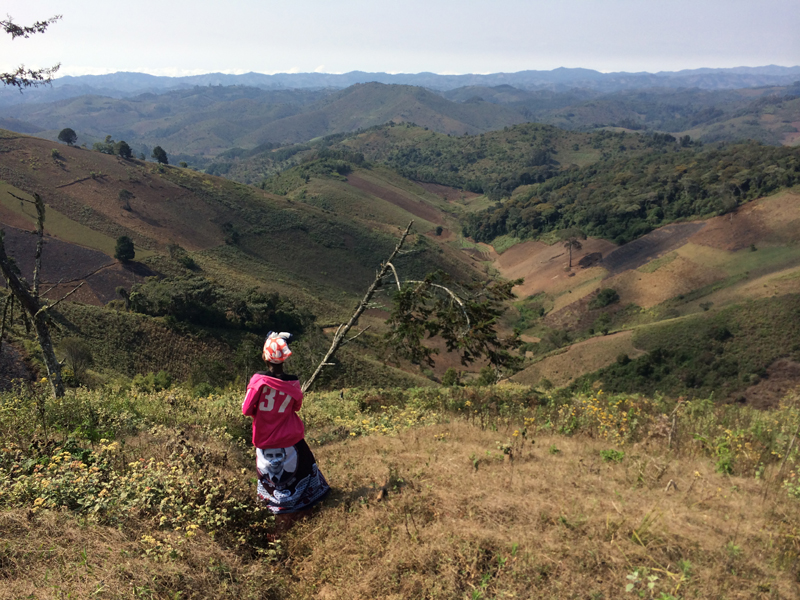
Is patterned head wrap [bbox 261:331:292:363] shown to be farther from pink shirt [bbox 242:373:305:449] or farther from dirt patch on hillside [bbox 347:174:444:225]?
dirt patch on hillside [bbox 347:174:444:225]

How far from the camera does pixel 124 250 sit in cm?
4797

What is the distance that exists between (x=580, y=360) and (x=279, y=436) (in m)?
44.9

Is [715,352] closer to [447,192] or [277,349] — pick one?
[277,349]

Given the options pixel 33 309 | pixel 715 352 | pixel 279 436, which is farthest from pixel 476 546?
pixel 715 352

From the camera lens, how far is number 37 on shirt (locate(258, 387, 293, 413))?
489 cm

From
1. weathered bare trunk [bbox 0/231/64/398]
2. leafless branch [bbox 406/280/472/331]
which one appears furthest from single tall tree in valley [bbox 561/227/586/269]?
weathered bare trunk [bbox 0/231/64/398]

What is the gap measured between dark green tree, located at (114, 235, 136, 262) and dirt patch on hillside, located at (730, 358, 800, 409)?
56.5 m

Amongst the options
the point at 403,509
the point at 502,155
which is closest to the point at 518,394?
the point at 403,509

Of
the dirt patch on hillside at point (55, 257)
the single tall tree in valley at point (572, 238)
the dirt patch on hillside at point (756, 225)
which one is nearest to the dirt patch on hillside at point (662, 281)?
the dirt patch on hillside at point (756, 225)

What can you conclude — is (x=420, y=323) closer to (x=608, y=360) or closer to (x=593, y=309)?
(x=608, y=360)

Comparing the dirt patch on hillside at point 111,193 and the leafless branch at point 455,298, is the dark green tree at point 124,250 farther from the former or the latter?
the leafless branch at point 455,298

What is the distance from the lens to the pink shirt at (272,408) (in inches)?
192

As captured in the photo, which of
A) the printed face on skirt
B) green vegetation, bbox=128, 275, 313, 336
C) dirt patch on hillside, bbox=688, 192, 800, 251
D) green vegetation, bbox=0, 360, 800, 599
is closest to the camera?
green vegetation, bbox=0, 360, 800, 599

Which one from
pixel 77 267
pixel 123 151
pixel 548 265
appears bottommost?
pixel 548 265
